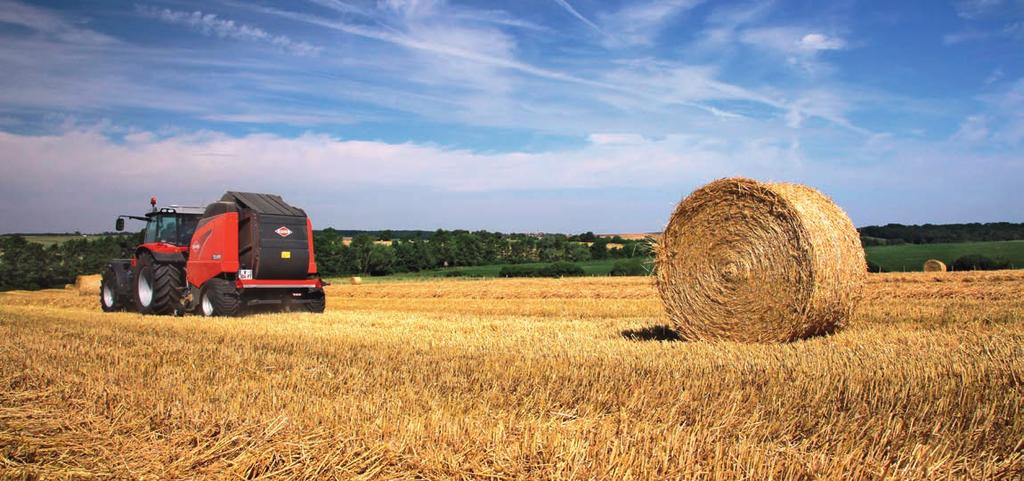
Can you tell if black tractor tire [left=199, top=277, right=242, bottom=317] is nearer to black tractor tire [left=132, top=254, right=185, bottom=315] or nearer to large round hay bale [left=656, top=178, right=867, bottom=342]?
black tractor tire [left=132, top=254, right=185, bottom=315]

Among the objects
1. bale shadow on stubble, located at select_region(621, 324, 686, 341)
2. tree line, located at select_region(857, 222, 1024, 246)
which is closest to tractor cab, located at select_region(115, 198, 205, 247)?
bale shadow on stubble, located at select_region(621, 324, 686, 341)

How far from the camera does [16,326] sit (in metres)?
11.2

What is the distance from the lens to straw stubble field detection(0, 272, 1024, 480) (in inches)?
133

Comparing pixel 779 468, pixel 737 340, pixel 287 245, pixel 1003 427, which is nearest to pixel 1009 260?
pixel 737 340

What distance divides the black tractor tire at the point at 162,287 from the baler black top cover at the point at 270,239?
66.8 inches

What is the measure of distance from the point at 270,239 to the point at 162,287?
251 centimetres

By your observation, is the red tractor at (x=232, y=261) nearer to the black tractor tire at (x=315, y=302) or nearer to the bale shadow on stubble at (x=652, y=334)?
the black tractor tire at (x=315, y=302)

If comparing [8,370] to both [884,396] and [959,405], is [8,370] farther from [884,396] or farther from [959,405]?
[959,405]

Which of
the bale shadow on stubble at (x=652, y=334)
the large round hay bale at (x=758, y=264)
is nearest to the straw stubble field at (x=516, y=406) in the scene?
the bale shadow on stubble at (x=652, y=334)

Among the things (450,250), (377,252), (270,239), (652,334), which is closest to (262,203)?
(270,239)

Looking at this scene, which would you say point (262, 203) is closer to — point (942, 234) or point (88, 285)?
point (88, 285)

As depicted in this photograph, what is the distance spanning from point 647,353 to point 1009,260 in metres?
23.6

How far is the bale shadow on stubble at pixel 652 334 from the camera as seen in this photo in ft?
29.9

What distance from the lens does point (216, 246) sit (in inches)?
515
